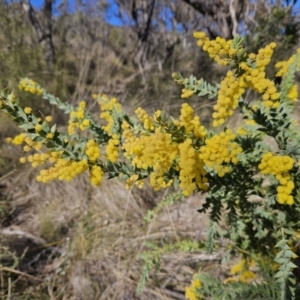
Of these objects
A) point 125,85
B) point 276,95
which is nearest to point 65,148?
A: point 276,95

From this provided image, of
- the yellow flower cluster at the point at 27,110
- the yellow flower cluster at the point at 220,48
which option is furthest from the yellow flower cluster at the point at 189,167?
the yellow flower cluster at the point at 27,110

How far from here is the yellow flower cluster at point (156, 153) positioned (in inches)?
34.1

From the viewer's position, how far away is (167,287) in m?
1.86

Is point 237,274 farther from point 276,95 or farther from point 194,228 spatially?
point 276,95

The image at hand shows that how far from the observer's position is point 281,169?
89cm

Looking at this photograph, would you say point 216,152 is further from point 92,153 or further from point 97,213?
point 97,213

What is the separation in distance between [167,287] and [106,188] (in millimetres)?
1060

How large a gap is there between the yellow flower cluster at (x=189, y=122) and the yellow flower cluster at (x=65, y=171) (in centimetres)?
29

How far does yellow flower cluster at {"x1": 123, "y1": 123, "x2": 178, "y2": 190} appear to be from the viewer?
2.84ft

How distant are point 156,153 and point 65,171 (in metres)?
0.25

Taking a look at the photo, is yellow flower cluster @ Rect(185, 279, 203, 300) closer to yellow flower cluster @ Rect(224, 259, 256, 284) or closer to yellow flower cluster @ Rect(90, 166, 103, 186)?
yellow flower cluster @ Rect(224, 259, 256, 284)

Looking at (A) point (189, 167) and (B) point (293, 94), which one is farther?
(B) point (293, 94)

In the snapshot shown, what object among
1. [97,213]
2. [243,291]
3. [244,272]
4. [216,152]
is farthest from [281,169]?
[97,213]

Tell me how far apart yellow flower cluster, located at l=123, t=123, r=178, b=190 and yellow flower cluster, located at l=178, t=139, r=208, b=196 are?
4cm
